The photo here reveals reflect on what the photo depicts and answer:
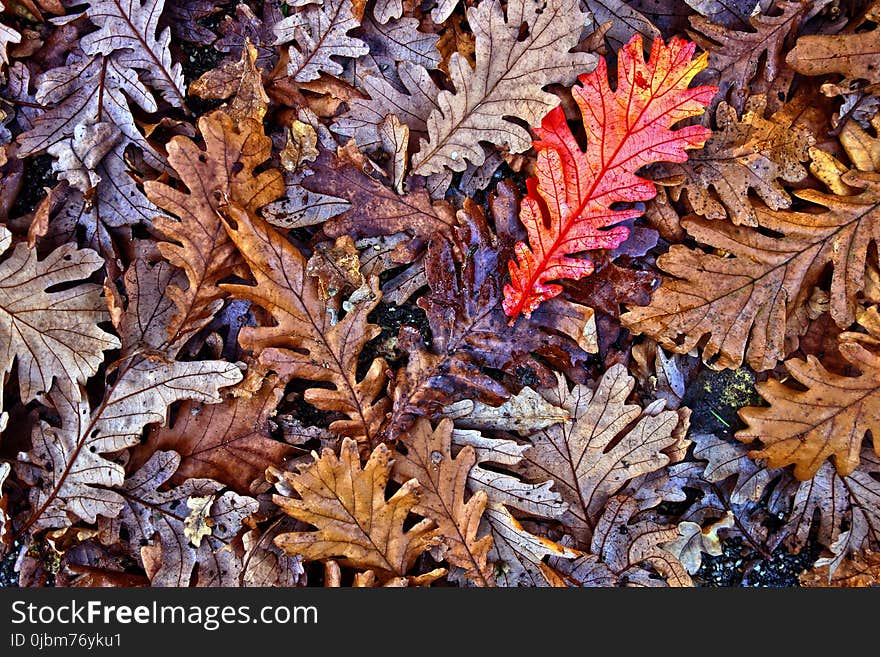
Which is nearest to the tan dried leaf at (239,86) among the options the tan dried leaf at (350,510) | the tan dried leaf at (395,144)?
the tan dried leaf at (395,144)

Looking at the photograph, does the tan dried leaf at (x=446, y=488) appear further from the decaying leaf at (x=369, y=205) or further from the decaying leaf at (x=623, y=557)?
the decaying leaf at (x=369, y=205)

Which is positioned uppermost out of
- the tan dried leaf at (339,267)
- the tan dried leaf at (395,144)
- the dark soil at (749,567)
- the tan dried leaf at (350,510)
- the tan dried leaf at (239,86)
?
the tan dried leaf at (239,86)

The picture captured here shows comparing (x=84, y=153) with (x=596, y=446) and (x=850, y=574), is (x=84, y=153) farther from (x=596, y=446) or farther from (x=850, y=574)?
(x=850, y=574)

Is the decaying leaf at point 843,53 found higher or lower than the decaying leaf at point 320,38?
lower

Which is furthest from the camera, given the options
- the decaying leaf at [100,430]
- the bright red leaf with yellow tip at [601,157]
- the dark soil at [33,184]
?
the dark soil at [33,184]

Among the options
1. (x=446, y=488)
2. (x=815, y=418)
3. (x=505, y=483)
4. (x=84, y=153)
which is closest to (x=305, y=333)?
(x=446, y=488)

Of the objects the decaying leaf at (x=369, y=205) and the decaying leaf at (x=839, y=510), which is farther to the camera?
the decaying leaf at (x=839, y=510)

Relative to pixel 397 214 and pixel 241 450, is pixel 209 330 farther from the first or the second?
pixel 397 214
